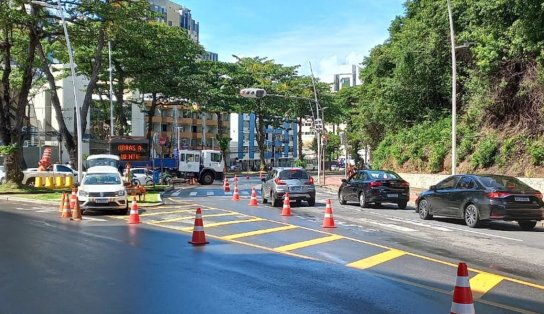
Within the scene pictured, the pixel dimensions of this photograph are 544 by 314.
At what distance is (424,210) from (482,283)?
10.3 meters

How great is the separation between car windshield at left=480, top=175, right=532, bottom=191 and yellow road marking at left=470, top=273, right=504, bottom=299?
735cm

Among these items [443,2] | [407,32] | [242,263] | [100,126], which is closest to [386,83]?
[407,32]

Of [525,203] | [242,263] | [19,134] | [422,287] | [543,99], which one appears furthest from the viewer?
[19,134]

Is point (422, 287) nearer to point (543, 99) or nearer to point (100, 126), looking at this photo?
point (543, 99)

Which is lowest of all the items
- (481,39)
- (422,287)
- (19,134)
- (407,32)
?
(422,287)

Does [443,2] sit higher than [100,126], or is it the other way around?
Answer: [443,2]

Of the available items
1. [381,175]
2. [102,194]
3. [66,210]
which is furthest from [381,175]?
[66,210]

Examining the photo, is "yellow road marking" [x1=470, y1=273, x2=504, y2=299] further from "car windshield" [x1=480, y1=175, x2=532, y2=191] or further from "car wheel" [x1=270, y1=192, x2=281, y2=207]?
"car wheel" [x1=270, y1=192, x2=281, y2=207]

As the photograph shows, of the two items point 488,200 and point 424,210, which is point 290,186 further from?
point 488,200

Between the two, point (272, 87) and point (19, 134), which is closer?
point (19, 134)

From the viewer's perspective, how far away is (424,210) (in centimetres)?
1838

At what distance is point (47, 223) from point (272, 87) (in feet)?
→ 176

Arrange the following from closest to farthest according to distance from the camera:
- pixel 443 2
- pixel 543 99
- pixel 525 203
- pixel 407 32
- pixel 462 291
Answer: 1. pixel 462 291
2. pixel 525 203
3. pixel 543 99
4. pixel 443 2
5. pixel 407 32

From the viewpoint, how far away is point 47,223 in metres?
16.1
